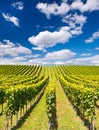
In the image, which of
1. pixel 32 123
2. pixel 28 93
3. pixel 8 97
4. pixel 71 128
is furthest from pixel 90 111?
pixel 28 93

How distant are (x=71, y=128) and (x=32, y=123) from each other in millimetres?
5045

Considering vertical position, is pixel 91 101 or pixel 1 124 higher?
pixel 91 101

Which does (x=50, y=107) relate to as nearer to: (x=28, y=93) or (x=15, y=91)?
(x=15, y=91)

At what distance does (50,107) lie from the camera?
2914cm

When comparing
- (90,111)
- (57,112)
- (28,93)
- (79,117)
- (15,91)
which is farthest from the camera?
(28,93)

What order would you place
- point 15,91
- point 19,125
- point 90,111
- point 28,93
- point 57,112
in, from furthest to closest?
point 28,93
point 57,112
point 15,91
point 19,125
point 90,111

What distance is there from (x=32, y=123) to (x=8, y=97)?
14.1ft

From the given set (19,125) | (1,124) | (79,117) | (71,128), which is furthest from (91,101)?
(1,124)

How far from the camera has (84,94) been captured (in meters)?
28.8

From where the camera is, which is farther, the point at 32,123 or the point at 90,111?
the point at 32,123

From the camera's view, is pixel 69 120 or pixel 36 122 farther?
pixel 69 120

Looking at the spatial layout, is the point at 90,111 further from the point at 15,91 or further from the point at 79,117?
the point at 15,91

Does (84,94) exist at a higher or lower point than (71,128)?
higher

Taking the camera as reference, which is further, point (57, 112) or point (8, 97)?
point (57, 112)
